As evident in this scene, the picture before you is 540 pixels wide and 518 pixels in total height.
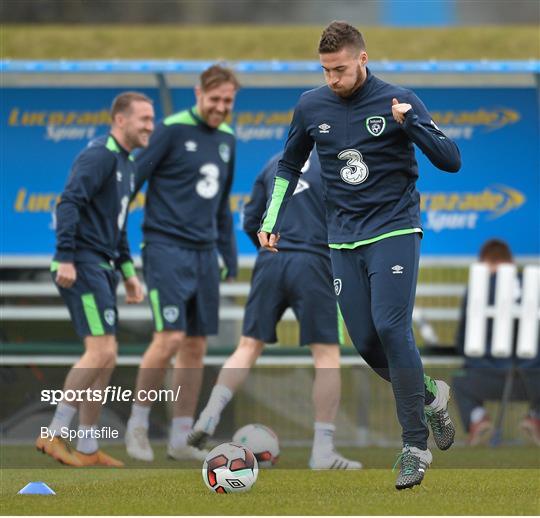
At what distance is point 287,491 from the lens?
6590 millimetres

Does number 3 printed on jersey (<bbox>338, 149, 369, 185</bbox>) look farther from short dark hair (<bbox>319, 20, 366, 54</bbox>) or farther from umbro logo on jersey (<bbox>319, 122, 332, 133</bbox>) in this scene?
short dark hair (<bbox>319, 20, 366, 54</bbox>)

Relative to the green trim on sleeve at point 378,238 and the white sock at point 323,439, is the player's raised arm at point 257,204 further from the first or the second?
the green trim on sleeve at point 378,238

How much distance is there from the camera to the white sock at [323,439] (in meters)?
8.10

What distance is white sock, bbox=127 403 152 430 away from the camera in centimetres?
855

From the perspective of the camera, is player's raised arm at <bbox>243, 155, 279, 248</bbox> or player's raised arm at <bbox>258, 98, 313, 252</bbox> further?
player's raised arm at <bbox>243, 155, 279, 248</bbox>

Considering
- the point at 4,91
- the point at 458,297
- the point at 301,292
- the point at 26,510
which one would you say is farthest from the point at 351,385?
the point at 26,510

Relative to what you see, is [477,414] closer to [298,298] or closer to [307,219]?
[298,298]

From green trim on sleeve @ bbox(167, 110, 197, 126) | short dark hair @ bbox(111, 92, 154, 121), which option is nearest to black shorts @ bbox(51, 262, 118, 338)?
short dark hair @ bbox(111, 92, 154, 121)

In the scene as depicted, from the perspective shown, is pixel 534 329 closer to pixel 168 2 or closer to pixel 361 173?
pixel 361 173

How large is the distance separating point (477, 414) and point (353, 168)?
4.24 m

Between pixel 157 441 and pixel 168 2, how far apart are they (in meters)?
9.24

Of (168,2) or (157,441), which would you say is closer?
(157,441)

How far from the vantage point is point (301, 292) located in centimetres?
836

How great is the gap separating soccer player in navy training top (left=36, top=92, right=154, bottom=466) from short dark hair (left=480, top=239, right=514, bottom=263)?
10.6ft
